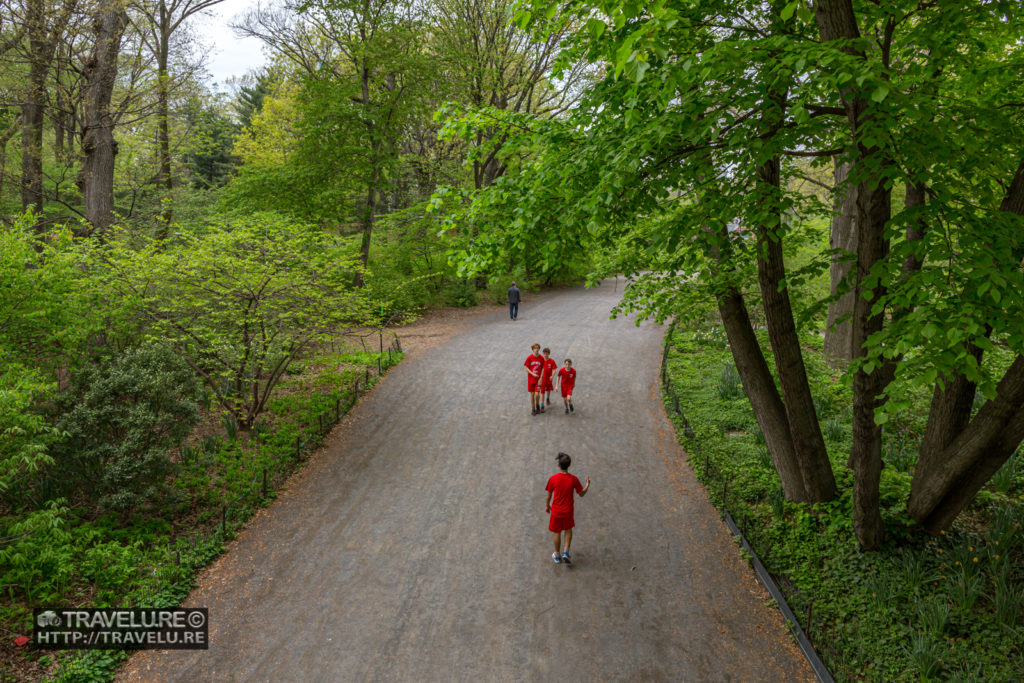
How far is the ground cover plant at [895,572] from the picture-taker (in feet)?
17.1

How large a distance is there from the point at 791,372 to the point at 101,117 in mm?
15171

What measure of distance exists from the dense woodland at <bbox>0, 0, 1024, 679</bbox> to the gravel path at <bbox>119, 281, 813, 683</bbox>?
75.6 inches

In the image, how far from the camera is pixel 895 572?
20.0 feet

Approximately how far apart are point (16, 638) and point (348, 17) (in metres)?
21.2

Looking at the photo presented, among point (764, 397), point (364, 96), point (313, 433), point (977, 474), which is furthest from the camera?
point (364, 96)

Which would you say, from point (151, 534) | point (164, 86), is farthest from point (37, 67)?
point (151, 534)

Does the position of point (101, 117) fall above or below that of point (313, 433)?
above

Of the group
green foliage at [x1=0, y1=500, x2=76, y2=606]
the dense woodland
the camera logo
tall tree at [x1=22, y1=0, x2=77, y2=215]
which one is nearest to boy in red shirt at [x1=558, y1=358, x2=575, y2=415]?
the dense woodland

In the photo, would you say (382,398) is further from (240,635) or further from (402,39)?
(402,39)

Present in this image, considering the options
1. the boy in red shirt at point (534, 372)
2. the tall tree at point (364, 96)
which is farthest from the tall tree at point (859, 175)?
the tall tree at point (364, 96)

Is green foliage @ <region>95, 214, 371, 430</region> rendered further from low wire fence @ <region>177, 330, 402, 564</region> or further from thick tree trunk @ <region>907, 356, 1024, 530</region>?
thick tree trunk @ <region>907, 356, 1024, 530</region>

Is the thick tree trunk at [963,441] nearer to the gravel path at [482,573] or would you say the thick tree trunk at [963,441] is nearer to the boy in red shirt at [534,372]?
the gravel path at [482,573]

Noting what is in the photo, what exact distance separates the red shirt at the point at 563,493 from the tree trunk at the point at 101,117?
11622mm

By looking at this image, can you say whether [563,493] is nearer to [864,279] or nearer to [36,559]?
[864,279]
